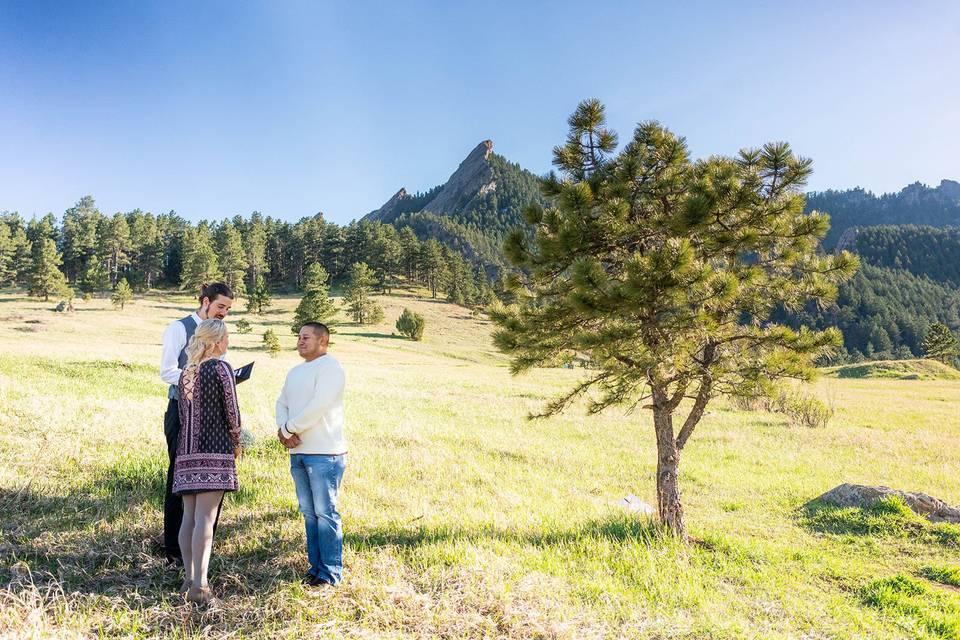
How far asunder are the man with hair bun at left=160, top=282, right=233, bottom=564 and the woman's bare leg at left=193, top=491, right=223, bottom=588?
79 cm

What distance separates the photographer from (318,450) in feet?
15.4

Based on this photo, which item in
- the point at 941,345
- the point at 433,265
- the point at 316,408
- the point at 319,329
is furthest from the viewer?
the point at 433,265

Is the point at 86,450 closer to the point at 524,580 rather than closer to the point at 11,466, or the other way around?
the point at 11,466

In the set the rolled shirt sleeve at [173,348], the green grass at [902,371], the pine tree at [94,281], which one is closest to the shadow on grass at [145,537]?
the rolled shirt sleeve at [173,348]

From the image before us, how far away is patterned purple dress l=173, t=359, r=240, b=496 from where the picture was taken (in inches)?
172

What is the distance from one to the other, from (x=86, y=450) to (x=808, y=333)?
37.1 feet

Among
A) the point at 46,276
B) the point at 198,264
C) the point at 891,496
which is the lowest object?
the point at 891,496

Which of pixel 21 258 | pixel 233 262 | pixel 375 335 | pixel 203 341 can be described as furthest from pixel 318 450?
pixel 21 258

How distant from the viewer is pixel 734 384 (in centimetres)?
721

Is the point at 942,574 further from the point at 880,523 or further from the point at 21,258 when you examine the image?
the point at 21,258

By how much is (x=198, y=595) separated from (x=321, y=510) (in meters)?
1.14

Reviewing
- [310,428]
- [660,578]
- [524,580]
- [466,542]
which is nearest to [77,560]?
[310,428]

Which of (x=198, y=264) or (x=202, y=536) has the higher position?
(x=198, y=264)

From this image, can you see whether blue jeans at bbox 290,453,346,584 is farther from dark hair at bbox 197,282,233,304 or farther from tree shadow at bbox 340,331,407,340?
tree shadow at bbox 340,331,407,340
